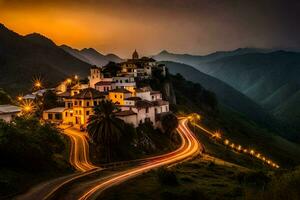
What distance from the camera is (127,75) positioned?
367 ft

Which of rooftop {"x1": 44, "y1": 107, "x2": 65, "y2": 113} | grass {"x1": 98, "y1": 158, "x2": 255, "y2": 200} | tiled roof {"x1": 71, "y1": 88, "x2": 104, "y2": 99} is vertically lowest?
grass {"x1": 98, "y1": 158, "x2": 255, "y2": 200}

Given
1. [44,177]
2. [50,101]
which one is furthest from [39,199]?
[50,101]

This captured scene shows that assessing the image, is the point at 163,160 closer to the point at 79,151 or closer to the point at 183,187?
the point at 79,151

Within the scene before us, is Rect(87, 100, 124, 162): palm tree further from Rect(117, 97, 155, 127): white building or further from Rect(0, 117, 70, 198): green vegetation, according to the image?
Rect(0, 117, 70, 198): green vegetation

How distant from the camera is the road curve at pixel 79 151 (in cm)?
6238

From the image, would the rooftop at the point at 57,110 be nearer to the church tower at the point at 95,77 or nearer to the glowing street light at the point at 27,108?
the glowing street light at the point at 27,108

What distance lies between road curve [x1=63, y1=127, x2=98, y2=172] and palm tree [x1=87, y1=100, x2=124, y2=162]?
→ 3382mm

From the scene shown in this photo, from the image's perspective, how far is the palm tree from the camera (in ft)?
220

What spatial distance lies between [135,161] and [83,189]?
25932mm

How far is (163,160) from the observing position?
70438 millimetres

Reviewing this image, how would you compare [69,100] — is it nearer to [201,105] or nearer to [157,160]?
[157,160]

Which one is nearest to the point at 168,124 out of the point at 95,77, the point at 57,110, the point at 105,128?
the point at 105,128

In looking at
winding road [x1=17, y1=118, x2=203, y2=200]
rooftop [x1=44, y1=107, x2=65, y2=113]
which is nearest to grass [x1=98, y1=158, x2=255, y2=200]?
winding road [x1=17, y1=118, x2=203, y2=200]

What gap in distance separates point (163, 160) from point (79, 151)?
16311 millimetres
